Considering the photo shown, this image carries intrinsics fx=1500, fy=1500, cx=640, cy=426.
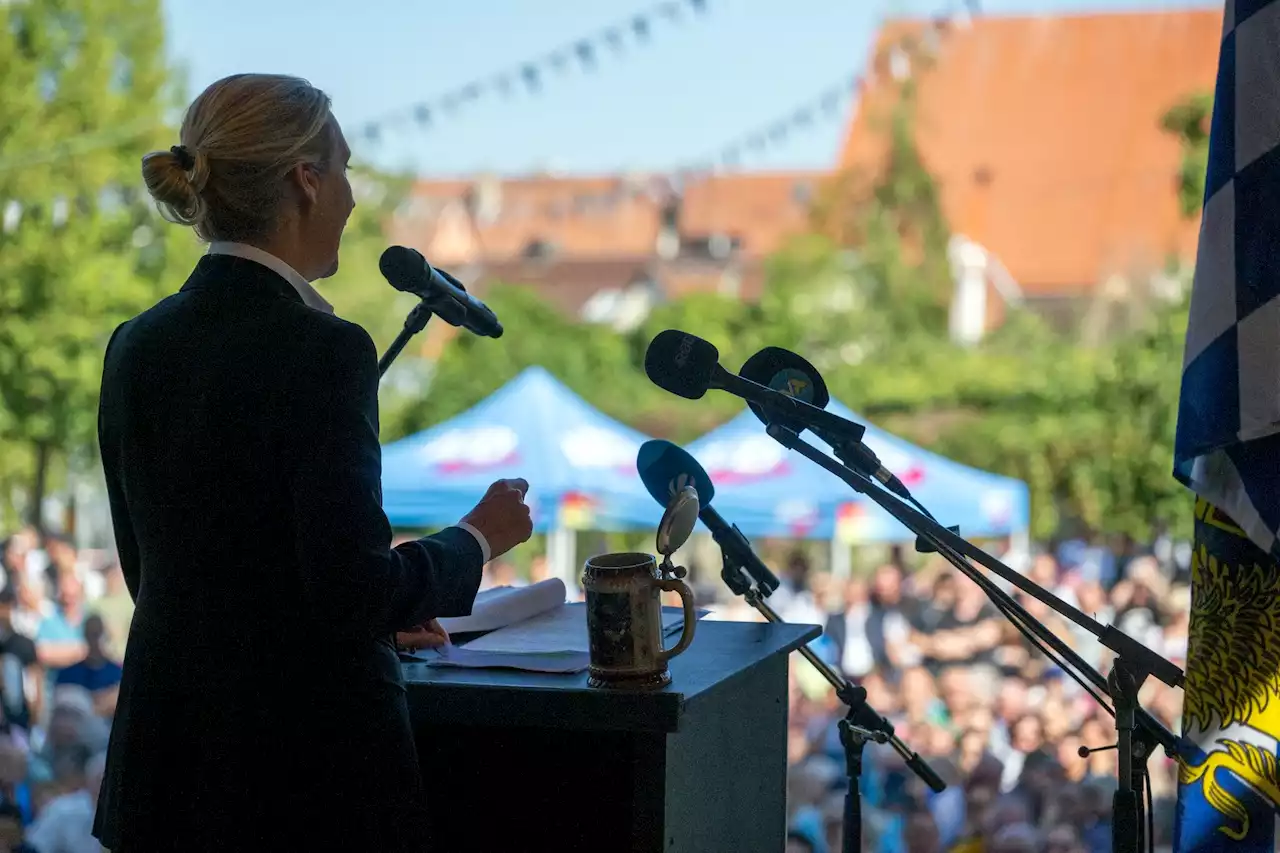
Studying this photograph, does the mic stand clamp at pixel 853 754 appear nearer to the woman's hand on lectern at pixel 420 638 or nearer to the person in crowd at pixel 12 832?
the woman's hand on lectern at pixel 420 638

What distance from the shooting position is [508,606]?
208 cm

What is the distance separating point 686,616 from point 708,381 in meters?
0.35

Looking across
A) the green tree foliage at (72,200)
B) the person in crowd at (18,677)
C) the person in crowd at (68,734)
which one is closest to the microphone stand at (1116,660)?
the person in crowd at (68,734)

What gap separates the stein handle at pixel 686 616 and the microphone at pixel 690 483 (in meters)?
0.45

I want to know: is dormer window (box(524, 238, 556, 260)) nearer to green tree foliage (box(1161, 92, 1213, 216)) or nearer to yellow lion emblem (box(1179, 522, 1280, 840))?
green tree foliage (box(1161, 92, 1213, 216))

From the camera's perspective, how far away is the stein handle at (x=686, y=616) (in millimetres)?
1667

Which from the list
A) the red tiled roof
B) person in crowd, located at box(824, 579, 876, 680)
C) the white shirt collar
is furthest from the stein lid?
the red tiled roof

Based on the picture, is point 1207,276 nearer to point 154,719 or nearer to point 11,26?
point 154,719

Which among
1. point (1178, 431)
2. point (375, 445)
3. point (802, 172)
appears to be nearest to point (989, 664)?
point (1178, 431)

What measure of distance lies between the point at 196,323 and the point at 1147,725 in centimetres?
125

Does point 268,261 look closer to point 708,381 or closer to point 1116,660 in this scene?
point 708,381

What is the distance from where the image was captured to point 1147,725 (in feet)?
6.17

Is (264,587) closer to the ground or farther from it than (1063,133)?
closer to the ground

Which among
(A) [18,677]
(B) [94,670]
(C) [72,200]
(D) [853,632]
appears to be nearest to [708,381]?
(B) [94,670]
